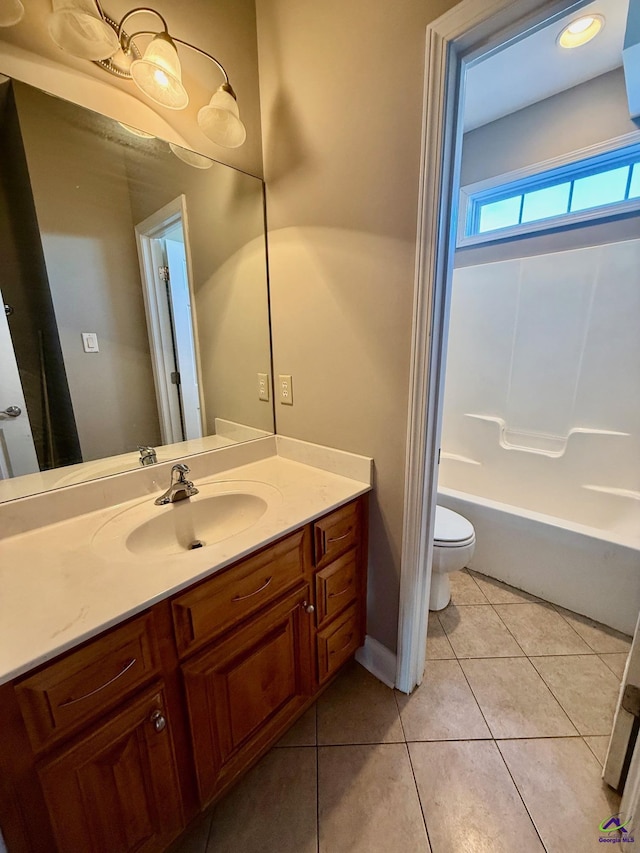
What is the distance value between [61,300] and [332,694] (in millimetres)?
1682

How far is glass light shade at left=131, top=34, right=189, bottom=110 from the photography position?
3.07 ft

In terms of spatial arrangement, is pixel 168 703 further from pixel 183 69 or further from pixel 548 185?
pixel 548 185

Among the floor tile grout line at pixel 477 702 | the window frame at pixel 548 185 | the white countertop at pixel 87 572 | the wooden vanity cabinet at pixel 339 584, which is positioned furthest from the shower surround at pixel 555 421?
the white countertop at pixel 87 572

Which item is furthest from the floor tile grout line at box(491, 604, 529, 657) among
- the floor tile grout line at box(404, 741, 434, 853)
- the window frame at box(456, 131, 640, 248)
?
the window frame at box(456, 131, 640, 248)

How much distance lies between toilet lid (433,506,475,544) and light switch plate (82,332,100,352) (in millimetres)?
1530

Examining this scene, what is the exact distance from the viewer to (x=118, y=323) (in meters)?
1.14

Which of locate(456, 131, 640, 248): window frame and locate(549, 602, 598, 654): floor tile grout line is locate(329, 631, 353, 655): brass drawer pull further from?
locate(456, 131, 640, 248): window frame

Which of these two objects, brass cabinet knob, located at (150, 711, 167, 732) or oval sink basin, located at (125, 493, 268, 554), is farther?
oval sink basin, located at (125, 493, 268, 554)

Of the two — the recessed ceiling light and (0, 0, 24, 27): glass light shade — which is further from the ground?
the recessed ceiling light

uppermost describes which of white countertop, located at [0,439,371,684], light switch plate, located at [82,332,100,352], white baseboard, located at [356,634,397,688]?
light switch plate, located at [82,332,100,352]

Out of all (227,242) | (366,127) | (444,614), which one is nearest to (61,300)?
(227,242)

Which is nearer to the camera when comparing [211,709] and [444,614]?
[211,709]

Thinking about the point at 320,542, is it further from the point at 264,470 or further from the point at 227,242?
the point at 227,242

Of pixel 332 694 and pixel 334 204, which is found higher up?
pixel 334 204
